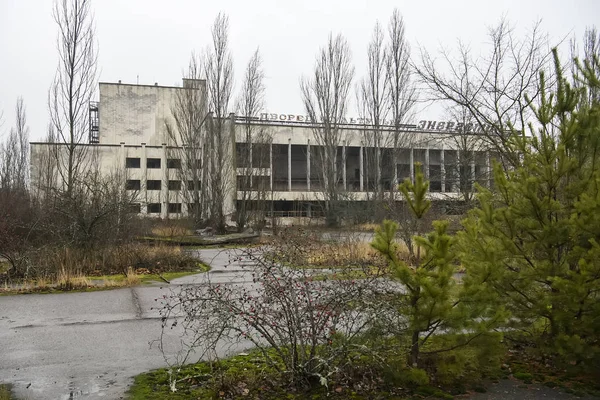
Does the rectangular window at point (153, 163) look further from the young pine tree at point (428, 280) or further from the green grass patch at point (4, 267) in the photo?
the young pine tree at point (428, 280)

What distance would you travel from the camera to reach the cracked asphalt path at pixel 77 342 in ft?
16.9

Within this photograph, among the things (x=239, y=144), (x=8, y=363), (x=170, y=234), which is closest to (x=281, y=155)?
(x=239, y=144)

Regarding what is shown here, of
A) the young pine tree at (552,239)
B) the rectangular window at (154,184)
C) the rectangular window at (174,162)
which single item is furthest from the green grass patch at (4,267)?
the rectangular window at (154,184)

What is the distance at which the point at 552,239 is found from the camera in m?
5.11

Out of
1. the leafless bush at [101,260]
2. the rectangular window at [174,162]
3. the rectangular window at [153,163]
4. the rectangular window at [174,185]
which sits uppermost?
the rectangular window at [153,163]

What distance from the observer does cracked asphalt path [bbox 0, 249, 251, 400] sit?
5.14 metres

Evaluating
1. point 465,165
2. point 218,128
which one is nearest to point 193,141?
point 218,128

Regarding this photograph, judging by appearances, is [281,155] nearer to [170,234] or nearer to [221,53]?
[221,53]

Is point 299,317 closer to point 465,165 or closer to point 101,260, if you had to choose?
point 101,260

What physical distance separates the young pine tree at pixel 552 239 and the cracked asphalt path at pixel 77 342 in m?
2.91

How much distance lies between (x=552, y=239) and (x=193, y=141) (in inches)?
1131

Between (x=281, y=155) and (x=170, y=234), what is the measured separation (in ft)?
103

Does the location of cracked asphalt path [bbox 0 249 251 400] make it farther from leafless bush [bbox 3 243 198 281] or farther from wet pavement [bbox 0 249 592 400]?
leafless bush [bbox 3 243 198 281]

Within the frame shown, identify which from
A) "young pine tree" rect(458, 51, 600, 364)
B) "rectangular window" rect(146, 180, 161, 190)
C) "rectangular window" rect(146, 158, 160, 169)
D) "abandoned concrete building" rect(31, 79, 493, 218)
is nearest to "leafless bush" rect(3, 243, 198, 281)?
"young pine tree" rect(458, 51, 600, 364)
